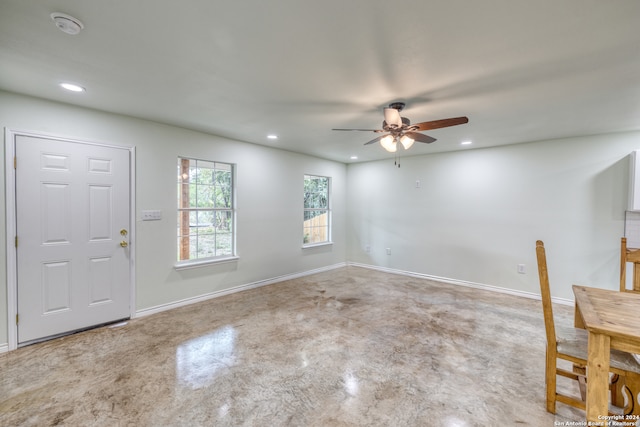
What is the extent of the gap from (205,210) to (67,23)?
8.97 ft

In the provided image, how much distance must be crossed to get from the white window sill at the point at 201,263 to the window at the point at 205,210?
0.33ft

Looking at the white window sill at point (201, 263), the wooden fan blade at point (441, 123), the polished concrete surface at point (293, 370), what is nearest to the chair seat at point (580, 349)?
the polished concrete surface at point (293, 370)

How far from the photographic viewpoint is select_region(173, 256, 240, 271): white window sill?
12.2 ft

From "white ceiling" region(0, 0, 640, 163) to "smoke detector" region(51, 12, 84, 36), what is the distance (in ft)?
0.12

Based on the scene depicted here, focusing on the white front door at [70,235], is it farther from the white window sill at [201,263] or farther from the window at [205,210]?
the window at [205,210]

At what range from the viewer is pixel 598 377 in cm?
149

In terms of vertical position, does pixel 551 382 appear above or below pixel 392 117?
below

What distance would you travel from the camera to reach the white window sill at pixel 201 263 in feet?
12.2

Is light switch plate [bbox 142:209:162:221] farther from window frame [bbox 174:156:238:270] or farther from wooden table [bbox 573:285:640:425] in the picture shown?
wooden table [bbox 573:285:640:425]

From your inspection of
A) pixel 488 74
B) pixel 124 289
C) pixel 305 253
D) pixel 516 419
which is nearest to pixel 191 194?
pixel 124 289

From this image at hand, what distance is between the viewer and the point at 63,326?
287 cm

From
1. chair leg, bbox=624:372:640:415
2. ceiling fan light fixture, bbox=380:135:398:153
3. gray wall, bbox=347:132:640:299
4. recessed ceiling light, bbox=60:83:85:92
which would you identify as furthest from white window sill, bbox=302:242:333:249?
chair leg, bbox=624:372:640:415

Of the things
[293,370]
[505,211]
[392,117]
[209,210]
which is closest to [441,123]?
[392,117]

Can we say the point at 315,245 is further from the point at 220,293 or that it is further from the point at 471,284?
the point at 471,284
